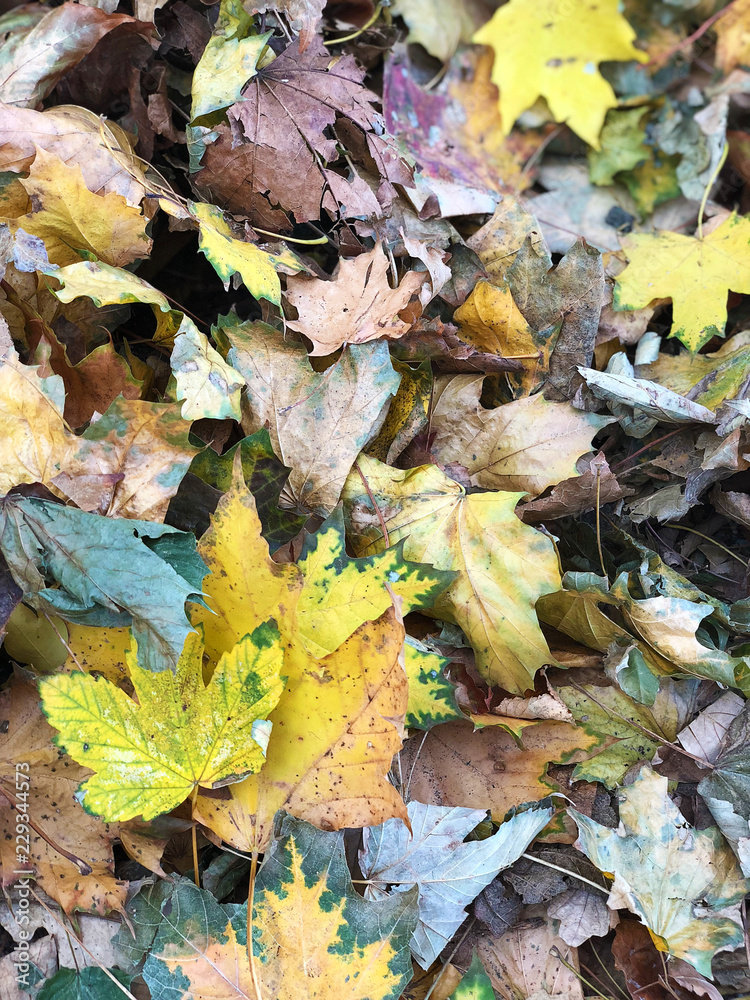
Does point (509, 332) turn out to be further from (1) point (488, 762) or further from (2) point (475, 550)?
(1) point (488, 762)

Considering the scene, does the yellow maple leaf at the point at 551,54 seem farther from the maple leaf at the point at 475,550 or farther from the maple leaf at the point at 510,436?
the maple leaf at the point at 475,550

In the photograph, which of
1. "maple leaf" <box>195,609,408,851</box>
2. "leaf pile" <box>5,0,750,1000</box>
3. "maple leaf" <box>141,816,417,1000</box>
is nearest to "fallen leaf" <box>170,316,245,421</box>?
"leaf pile" <box>5,0,750,1000</box>

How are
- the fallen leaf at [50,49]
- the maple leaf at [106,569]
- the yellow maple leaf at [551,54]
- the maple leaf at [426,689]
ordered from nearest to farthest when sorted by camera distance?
the maple leaf at [106,569]
the maple leaf at [426,689]
the fallen leaf at [50,49]
the yellow maple leaf at [551,54]

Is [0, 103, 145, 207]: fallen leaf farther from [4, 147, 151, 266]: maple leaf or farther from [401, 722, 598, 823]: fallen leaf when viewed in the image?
[401, 722, 598, 823]: fallen leaf

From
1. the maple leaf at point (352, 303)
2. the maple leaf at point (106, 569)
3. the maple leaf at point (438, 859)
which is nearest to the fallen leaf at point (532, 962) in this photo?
the maple leaf at point (438, 859)

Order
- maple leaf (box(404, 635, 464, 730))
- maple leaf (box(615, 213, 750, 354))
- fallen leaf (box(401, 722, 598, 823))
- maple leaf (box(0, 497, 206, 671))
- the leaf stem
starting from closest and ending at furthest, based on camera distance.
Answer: maple leaf (box(0, 497, 206, 671))
maple leaf (box(404, 635, 464, 730))
fallen leaf (box(401, 722, 598, 823))
maple leaf (box(615, 213, 750, 354))
the leaf stem

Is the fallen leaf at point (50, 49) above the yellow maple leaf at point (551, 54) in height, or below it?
above
